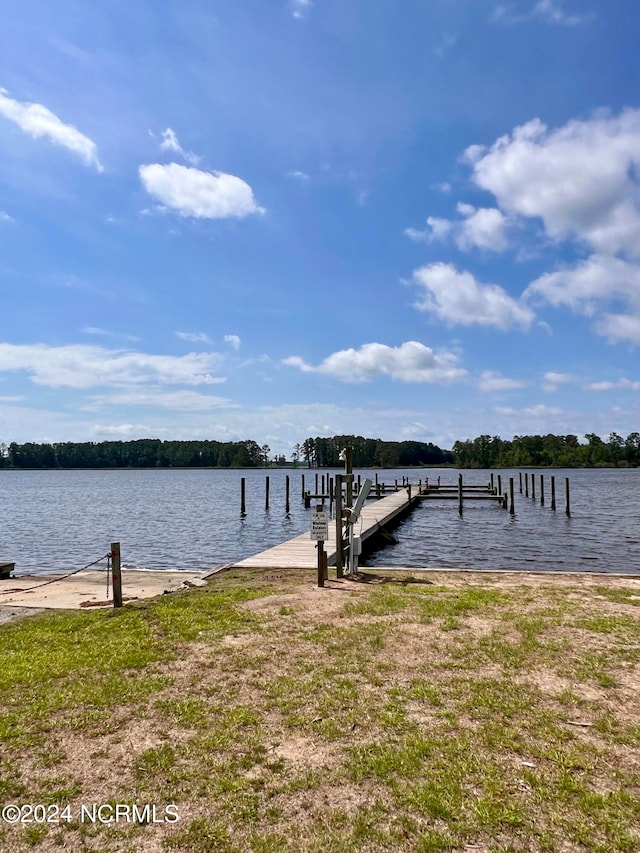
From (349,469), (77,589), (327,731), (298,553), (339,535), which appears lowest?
(77,589)

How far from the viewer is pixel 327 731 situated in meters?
4.45

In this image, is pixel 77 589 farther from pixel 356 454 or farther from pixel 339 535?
pixel 356 454

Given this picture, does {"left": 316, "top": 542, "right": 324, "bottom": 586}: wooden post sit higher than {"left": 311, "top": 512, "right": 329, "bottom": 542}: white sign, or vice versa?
{"left": 311, "top": 512, "right": 329, "bottom": 542}: white sign

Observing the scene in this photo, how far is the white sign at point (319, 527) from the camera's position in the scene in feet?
34.2

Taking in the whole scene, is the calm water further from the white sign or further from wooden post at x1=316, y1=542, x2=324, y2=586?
wooden post at x1=316, y1=542, x2=324, y2=586

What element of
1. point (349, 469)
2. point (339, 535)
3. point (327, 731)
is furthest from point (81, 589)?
point (327, 731)

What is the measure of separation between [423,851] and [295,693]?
2.24 metres

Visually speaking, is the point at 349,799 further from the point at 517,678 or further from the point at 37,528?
the point at 37,528

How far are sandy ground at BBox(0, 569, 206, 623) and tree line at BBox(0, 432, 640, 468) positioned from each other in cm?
11875

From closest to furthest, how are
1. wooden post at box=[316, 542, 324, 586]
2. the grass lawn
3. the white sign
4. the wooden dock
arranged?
the grass lawn → wooden post at box=[316, 542, 324, 586] → the white sign → the wooden dock

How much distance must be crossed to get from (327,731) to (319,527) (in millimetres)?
6239

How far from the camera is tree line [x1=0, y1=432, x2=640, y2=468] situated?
139 m

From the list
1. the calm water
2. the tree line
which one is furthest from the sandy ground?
the tree line

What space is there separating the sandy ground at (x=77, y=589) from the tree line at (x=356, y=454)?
118754 millimetres
